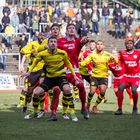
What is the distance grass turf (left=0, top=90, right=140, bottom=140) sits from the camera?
13.3 m

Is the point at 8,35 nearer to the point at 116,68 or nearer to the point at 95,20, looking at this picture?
the point at 95,20

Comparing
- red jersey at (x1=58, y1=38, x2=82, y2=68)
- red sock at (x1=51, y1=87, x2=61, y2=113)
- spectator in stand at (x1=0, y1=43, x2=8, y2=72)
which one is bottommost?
spectator in stand at (x1=0, y1=43, x2=8, y2=72)

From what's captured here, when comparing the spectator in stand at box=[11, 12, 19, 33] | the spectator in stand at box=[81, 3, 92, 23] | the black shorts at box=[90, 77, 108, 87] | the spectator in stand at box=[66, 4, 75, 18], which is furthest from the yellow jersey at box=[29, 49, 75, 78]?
the spectator in stand at box=[66, 4, 75, 18]

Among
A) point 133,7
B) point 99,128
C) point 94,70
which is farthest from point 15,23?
point 99,128

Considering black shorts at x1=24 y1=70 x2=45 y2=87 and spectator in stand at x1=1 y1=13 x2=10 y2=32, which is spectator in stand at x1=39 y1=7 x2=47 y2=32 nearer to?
spectator in stand at x1=1 y1=13 x2=10 y2=32

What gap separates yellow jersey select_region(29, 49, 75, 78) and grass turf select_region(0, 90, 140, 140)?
44.0 inches

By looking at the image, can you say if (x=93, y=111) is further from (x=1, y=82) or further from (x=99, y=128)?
(x=1, y=82)

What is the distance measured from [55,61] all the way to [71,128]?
2221 millimetres

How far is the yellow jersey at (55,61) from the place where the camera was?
1641 cm

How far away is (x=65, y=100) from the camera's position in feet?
54.4

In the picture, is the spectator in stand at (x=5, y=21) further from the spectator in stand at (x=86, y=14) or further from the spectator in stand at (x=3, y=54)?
the spectator in stand at (x=86, y=14)

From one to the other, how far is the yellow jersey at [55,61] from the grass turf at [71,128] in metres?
1.12

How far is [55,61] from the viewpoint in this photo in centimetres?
1644

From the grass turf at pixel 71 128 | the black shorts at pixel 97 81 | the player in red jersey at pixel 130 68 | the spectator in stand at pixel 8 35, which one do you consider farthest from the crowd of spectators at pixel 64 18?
the grass turf at pixel 71 128
